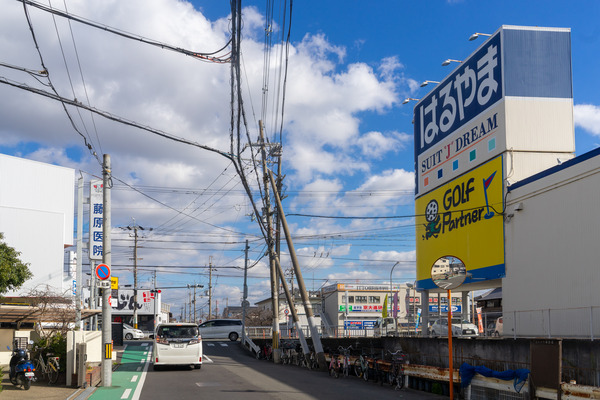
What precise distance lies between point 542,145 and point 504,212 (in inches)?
117

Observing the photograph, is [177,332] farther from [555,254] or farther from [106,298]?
[555,254]

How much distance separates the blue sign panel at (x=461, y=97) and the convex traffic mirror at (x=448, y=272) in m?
12.7

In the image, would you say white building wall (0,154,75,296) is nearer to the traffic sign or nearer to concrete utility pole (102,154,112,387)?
concrete utility pole (102,154,112,387)

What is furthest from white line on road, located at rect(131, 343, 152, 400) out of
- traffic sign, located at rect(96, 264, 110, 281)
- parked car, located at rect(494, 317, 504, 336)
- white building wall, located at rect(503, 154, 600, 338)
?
parked car, located at rect(494, 317, 504, 336)

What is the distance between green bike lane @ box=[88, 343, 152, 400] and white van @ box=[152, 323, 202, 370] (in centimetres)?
93

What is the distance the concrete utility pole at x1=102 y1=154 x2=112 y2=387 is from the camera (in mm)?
17750

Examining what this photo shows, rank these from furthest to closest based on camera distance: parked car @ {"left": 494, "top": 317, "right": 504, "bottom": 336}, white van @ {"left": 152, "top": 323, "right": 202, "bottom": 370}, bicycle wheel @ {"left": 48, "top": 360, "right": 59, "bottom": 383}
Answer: white van @ {"left": 152, "top": 323, "right": 202, "bottom": 370} → parked car @ {"left": 494, "top": 317, "right": 504, "bottom": 336} → bicycle wheel @ {"left": 48, "top": 360, "right": 59, "bottom": 383}

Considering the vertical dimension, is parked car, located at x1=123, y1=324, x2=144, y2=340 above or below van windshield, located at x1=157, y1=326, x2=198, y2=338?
below

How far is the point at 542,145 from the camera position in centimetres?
2303

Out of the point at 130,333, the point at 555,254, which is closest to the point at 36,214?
the point at 130,333

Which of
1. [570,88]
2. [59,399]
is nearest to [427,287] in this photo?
[570,88]

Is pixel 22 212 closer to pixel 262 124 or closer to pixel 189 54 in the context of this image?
pixel 262 124

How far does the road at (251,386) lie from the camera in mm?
15391

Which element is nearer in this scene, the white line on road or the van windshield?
the white line on road
